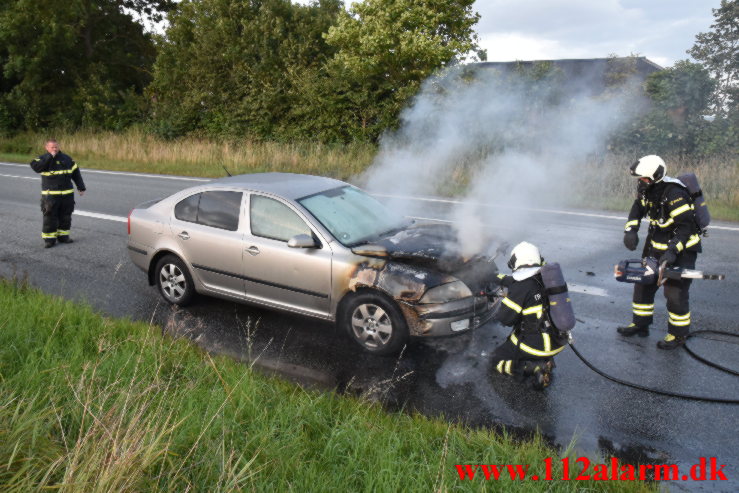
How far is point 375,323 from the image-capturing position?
5051 millimetres

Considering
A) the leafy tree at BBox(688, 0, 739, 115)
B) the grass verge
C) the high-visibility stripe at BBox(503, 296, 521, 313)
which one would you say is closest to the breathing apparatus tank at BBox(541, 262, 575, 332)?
the high-visibility stripe at BBox(503, 296, 521, 313)

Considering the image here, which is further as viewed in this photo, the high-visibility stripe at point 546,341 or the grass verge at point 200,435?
the high-visibility stripe at point 546,341

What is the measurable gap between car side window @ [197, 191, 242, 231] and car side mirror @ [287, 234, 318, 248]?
872mm

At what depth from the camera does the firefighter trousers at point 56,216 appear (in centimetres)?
868

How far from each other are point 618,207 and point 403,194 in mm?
4538

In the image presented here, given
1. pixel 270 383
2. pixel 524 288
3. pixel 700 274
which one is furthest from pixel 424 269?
pixel 700 274

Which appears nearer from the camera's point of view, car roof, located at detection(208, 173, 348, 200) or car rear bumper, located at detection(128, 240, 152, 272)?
car roof, located at detection(208, 173, 348, 200)

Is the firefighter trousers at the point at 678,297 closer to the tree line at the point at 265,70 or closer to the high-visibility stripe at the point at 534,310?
the high-visibility stripe at the point at 534,310

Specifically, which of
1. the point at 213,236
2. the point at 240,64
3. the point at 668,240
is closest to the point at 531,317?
the point at 668,240

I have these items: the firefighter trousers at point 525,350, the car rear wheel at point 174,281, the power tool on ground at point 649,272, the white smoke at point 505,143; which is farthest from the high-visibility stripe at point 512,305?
the white smoke at point 505,143

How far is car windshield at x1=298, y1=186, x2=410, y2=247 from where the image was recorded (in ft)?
18.1

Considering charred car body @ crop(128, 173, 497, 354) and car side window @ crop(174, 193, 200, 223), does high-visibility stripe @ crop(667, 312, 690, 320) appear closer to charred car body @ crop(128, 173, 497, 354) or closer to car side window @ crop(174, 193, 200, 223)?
charred car body @ crop(128, 173, 497, 354)

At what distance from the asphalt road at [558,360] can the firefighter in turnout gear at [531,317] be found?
22 cm

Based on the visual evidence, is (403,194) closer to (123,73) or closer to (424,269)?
(424,269)
